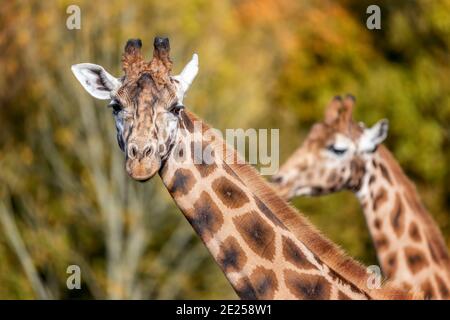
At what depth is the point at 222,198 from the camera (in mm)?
9570

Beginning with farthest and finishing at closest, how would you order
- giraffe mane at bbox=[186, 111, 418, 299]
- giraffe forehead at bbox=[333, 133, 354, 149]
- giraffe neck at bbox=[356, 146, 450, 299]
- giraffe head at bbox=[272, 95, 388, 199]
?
1. giraffe forehead at bbox=[333, 133, 354, 149]
2. giraffe head at bbox=[272, 95, 388, 199]
3. giraffe neck at bbox=[356, 146, 450, 299]
4. giraffe mane at bbox=[186, 111, 418, 299]

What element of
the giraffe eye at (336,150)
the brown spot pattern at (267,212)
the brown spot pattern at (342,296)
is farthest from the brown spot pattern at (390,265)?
the brown spot pattern at (342,296)

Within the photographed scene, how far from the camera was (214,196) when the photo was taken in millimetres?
9555

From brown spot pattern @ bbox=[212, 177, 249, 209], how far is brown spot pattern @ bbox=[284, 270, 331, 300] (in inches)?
24.3

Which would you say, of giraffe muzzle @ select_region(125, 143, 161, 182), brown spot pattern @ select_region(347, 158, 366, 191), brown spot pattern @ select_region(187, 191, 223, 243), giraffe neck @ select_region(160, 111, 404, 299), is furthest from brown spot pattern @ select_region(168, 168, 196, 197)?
brown spot pattern @ select_region(347, 158, 366, 191)

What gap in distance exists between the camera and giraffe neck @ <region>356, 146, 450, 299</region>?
13594 mm

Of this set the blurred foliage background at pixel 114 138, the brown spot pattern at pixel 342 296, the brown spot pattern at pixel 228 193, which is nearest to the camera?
the brown spot pattern at pixel 342 296

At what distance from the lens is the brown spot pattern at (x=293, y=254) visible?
30.6ft

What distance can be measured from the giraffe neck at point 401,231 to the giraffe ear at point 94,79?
15.5 ft

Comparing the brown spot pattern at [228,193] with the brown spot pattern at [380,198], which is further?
the brown spot pattern at [380,198]

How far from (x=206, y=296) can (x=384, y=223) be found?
59.8 feet

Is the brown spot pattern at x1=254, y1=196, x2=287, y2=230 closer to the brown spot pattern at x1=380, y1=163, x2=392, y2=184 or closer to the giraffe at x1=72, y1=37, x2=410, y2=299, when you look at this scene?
the giraffe at x1=72, y1=37, x2=410, y2=299

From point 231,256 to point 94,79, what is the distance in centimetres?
174

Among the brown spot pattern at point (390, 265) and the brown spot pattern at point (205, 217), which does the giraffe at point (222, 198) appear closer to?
the brown spot pattern at point (205, 217)
